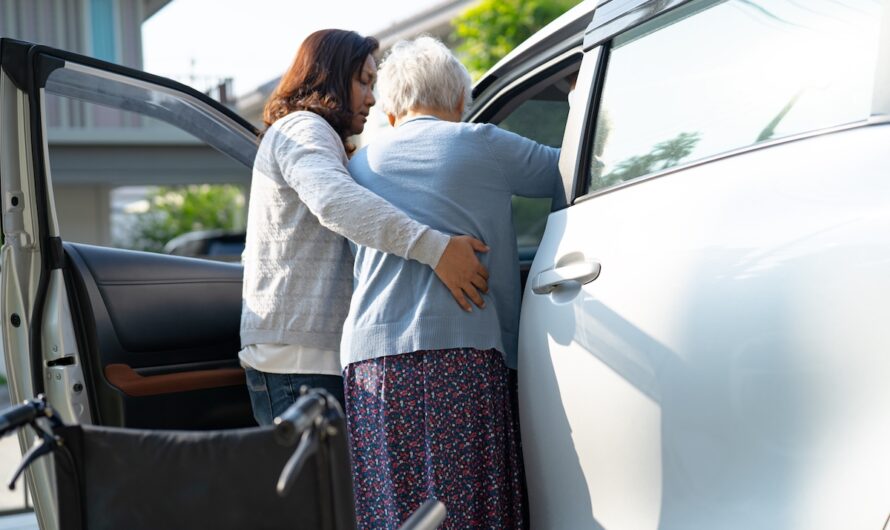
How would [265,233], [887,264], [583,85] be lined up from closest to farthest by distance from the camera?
1. [887,264]
2. [583,85]
3. [265,233]

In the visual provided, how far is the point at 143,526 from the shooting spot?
1658mm

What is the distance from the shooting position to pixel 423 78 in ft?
7.62

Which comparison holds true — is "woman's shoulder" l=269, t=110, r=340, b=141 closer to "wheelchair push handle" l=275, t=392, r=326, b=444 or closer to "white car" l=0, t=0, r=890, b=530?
"white car" l=0, t=0, r=890, b=530

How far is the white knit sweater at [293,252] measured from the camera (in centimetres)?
235

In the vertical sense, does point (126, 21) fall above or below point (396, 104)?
above

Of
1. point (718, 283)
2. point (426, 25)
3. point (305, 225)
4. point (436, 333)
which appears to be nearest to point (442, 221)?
point (436, 333)

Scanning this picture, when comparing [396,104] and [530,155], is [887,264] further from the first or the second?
[396,104]

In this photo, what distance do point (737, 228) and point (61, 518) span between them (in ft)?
4.05

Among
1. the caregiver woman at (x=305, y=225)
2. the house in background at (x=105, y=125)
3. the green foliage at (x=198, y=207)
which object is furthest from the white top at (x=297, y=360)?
the green foliage at (x=198, y=207)

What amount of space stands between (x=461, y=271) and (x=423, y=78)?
481 mm

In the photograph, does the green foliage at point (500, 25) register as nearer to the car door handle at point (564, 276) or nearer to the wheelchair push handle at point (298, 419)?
the car door handle at point (564, 276)

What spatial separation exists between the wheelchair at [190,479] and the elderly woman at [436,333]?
1.86 feet

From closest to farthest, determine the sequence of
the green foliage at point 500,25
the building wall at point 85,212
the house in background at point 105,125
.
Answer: the green foliage at point 500,25 < the house in background at point 105,125 < the building wall at point 85,212

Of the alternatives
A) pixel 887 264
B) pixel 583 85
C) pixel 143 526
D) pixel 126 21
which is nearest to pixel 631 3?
pixel 583 85
